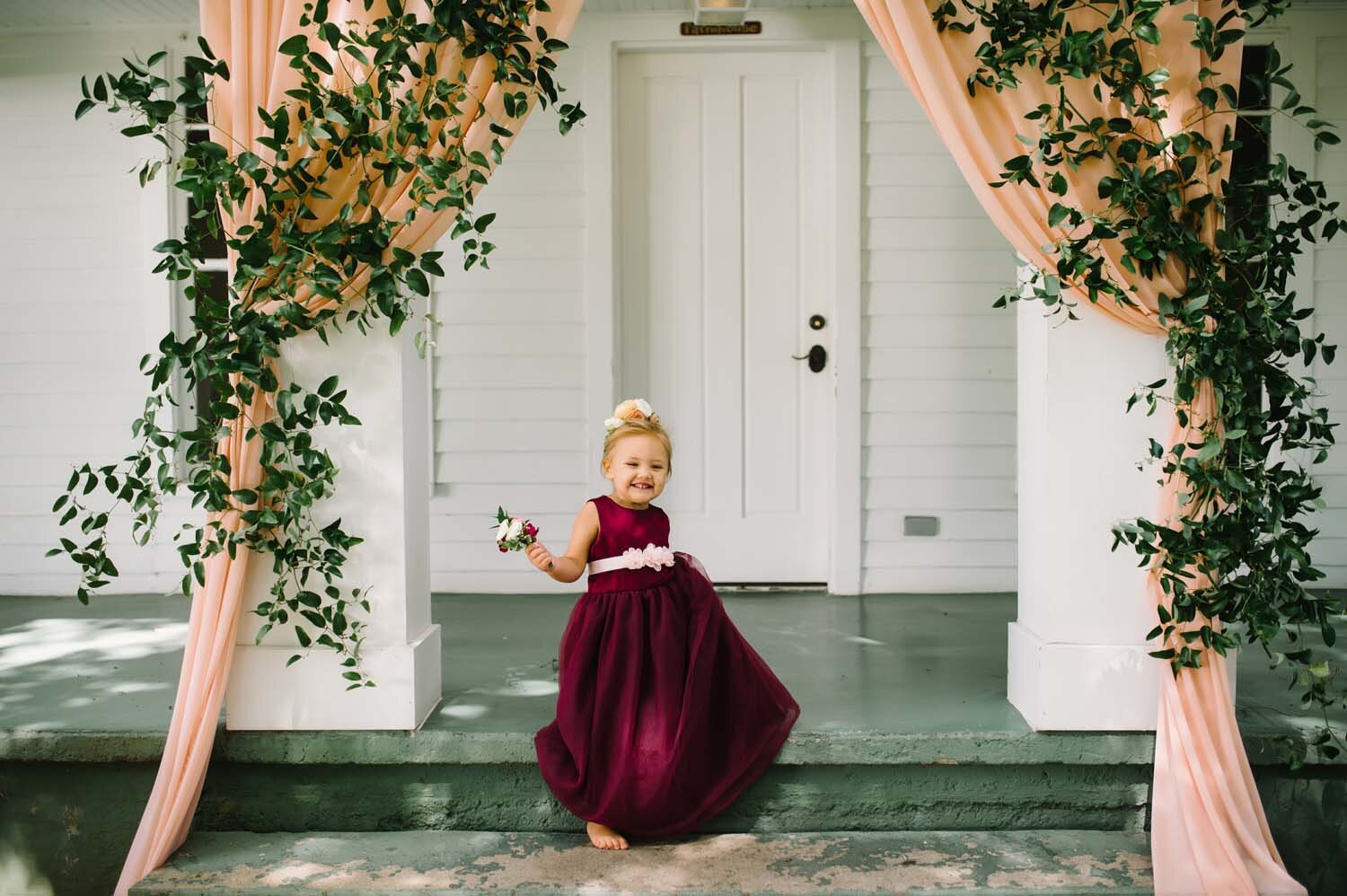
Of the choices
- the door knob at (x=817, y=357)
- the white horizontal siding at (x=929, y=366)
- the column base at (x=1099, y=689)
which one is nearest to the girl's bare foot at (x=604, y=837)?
the column base at (x=1099, y=689)

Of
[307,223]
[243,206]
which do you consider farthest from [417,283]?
[243,206]

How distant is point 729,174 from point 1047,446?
217 centimetres

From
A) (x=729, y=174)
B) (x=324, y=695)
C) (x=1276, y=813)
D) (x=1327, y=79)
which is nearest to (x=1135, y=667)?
(x=1276, y=813)

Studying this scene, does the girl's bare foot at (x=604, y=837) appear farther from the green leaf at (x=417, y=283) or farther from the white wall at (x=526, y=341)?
the white wall at (x=526, y=341)

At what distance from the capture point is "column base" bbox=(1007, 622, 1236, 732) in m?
2.54

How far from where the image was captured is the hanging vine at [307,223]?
7.50 ft

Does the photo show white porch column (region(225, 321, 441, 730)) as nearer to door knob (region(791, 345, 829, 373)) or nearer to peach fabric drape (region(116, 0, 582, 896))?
peach fabric drape (region(116, 0, 582, 896))

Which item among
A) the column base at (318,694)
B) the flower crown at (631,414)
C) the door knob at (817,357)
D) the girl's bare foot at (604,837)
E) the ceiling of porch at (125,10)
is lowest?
the girl's bare foot at (604,837)

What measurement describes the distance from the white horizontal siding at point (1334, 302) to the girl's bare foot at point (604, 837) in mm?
3301

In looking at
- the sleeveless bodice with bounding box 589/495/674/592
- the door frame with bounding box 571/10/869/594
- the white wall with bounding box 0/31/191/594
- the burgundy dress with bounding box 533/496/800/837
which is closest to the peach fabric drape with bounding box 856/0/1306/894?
the burgundy dress with bounding box 533/496/800/837

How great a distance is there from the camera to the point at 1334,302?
4.22m

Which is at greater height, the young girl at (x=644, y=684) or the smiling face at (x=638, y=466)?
the smiling face at (x=638, y=466)

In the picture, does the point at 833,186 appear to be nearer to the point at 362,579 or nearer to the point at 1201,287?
the point at 1201,287

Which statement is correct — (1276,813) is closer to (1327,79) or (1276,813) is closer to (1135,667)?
(1135,667)
